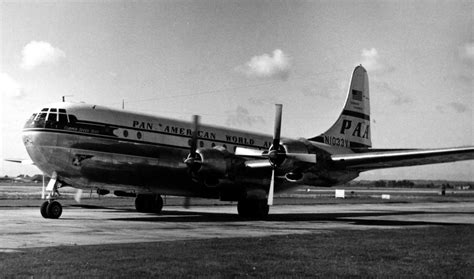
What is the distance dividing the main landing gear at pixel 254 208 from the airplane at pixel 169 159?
41mm

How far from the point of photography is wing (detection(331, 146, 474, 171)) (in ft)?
60.3

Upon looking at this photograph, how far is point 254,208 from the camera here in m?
21.6

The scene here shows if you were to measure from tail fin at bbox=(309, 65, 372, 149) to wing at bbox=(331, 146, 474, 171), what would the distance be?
4.77 metres

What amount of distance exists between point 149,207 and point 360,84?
12107 millimetres

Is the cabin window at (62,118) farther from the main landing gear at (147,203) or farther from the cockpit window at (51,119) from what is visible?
the main landing gear at (147,203)

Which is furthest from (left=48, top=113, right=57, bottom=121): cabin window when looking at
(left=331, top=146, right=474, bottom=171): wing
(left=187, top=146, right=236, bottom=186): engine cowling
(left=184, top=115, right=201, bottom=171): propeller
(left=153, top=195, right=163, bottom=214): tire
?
(left=331, top=146, right=474, bottom=171): wing

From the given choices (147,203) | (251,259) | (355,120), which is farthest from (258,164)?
(251,259)

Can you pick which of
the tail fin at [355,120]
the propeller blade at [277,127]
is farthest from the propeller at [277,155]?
the tail fin at [355,120]

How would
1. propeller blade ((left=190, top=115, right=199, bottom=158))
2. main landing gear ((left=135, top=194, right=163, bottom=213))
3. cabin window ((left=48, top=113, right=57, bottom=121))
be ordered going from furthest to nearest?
main landing gear ((left=135, top=194, right=163, bottom=213)) → propeller blade ((left=190, top=115, right=199, bottom=158)) → cabin window ((left=48, top=113, right=57, bottom=121))

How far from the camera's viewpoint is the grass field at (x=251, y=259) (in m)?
7.93

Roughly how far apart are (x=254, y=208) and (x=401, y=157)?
20.2 feet

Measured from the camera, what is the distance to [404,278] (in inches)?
311

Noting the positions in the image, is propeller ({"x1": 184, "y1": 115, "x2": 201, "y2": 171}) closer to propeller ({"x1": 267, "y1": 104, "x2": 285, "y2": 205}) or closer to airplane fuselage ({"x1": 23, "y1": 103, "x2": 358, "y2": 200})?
airplane fuselage ({"x1": 23, "y1": 103, "x2": 358, "y2": 200})

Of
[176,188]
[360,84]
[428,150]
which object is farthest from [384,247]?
[360,84]
